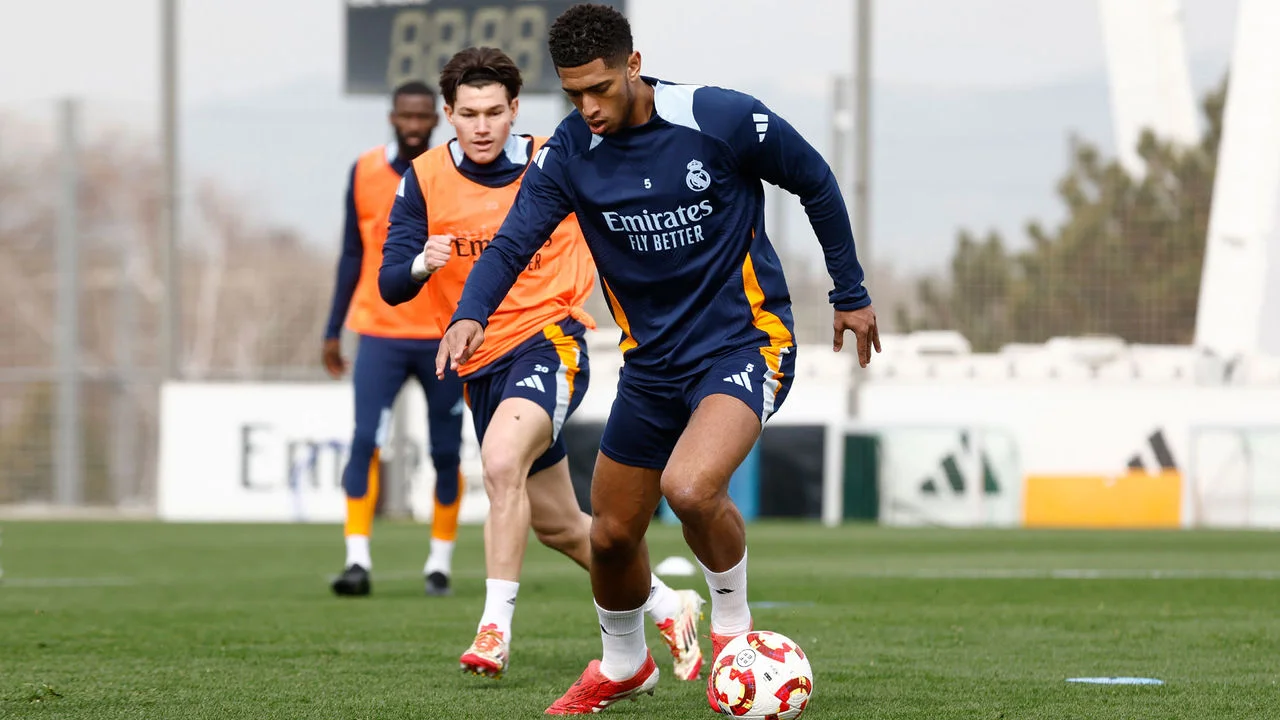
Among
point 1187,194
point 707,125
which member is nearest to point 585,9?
point 707,125

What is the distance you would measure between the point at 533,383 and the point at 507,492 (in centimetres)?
→ 48

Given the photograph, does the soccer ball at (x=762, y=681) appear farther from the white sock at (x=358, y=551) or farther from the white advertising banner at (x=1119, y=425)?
the white advertising banner at (x=1119, y=425)

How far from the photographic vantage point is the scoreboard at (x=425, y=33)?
803 inches

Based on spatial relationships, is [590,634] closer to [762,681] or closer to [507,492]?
[507,492]

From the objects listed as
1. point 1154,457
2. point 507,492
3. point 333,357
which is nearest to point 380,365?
point 333,357

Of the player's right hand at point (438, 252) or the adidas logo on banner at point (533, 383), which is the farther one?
the adidas logo on banner at point (533, 383)

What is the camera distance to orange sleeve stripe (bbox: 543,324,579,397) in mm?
6715

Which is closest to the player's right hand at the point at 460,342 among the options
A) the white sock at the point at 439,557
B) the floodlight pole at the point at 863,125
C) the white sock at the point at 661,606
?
the white sock at the point at 661,606

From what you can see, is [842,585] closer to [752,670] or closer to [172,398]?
[752,670]

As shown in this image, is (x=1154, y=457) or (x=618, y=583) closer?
(x=618, y=583)

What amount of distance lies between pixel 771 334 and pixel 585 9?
3.39 feet

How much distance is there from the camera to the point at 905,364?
19.5 m

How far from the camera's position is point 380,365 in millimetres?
9008

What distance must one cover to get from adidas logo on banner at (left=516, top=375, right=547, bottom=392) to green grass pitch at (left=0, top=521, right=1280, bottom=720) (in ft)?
2.98
